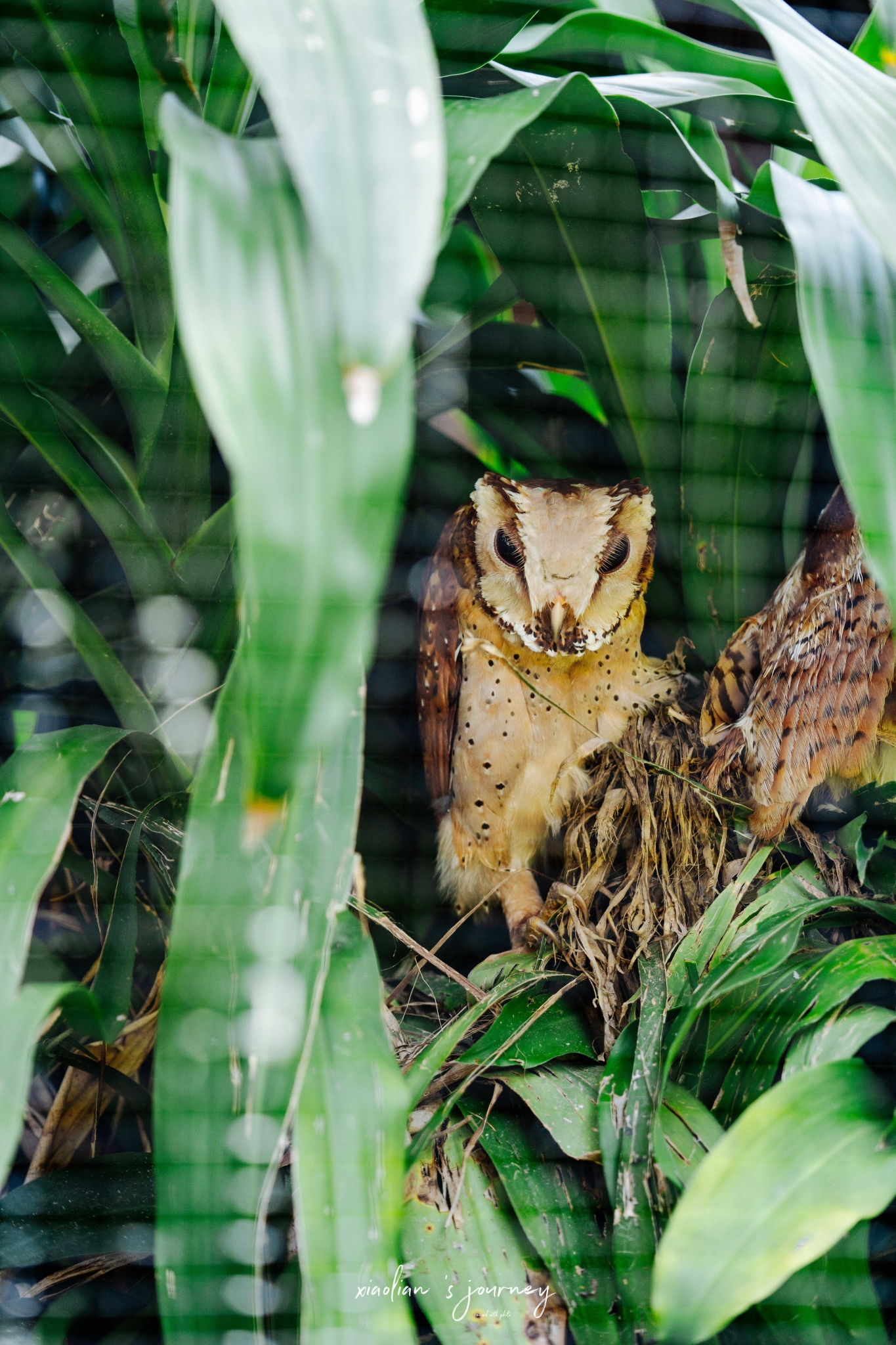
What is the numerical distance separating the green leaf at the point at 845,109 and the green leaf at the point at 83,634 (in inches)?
24.4

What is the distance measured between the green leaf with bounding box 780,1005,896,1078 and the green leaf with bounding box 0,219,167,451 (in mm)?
702

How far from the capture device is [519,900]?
0.95m

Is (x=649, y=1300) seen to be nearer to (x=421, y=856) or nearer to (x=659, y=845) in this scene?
(x=659, y=845)

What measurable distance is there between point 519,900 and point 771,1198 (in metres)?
0.46

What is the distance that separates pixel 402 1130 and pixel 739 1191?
209 mm

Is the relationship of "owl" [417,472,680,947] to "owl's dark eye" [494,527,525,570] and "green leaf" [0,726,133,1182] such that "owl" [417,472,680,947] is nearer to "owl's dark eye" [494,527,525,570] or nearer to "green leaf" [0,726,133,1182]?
"owl's dark eye" [494,527,525,570]

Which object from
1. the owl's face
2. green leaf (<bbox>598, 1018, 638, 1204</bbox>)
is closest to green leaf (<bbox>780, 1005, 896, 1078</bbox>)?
green leaf (<bbox>598, 1018, 638, 1204</bbox>)

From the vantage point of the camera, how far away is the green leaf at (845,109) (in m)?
0.50

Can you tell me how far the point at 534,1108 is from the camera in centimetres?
62

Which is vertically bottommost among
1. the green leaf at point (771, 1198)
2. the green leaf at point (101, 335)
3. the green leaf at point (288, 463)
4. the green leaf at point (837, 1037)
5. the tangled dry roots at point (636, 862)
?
the green leaf at point (771, 1198)

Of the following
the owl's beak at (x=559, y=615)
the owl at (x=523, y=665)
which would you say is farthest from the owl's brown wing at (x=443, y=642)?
the owl's beak at (x=559, y=615)

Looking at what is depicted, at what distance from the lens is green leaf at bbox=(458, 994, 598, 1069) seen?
64 cm

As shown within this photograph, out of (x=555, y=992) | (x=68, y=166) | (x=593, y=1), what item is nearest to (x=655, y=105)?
(x=593, y=1)

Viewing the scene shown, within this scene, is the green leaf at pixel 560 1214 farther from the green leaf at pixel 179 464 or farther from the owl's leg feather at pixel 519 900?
the green leaf at pixel 179 464
